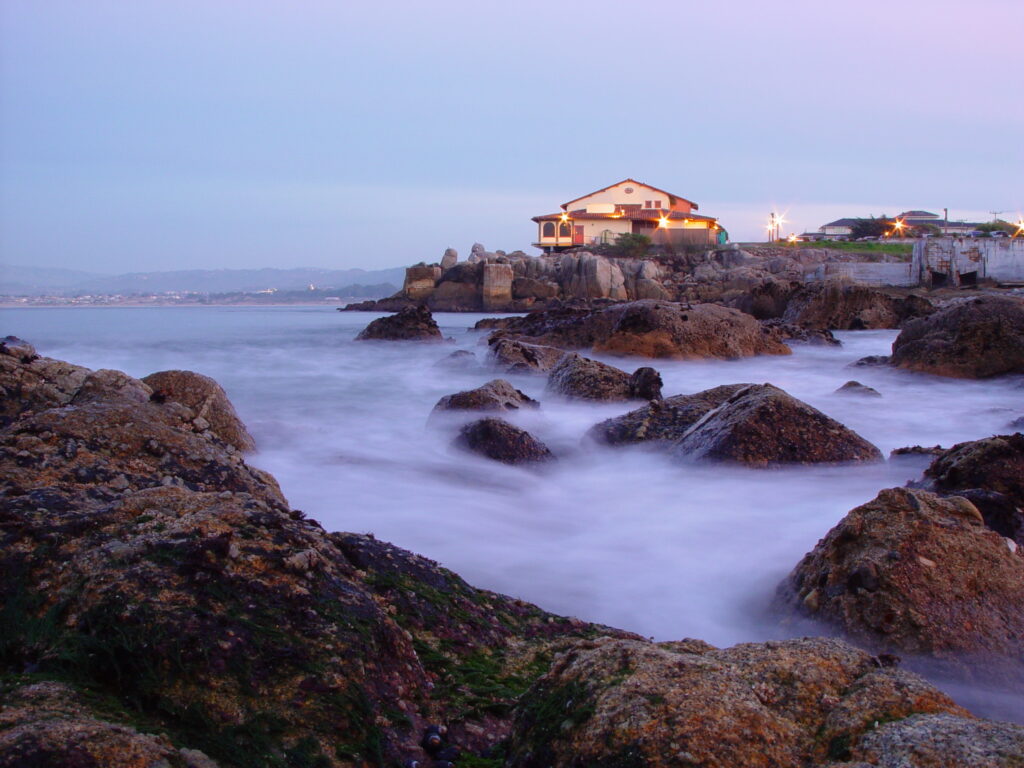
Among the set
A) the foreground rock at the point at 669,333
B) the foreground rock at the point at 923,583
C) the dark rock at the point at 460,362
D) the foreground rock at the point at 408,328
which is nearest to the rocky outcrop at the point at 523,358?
the dark rock at the point at 460,362

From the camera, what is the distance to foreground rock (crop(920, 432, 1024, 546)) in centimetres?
374

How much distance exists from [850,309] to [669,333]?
9298 mm

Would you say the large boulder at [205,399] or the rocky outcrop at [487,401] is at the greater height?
the large boulder at [205,399]

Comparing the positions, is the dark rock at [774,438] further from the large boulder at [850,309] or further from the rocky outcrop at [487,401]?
the large boulder at [850,309]

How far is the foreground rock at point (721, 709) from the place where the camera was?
4.83 ft

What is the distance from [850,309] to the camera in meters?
20.1

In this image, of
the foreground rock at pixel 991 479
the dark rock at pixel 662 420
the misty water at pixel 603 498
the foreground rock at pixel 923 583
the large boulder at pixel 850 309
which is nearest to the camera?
the foreground rock at pixel 923 583

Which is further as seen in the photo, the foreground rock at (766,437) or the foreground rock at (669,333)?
the foreground rock at (669,333)

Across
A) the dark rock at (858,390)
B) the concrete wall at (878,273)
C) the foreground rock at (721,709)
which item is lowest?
the dark rock at (858,390)

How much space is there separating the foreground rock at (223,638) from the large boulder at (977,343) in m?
9.98

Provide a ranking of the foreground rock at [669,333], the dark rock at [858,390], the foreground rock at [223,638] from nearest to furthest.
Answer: the foreground rock at [223,638] → the dark rock at [858,390] → the foreground rock at [669,333]

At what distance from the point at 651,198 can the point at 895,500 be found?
59706 millimetres

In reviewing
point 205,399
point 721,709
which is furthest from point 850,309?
point 721,709

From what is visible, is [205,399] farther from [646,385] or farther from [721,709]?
[721,709]
